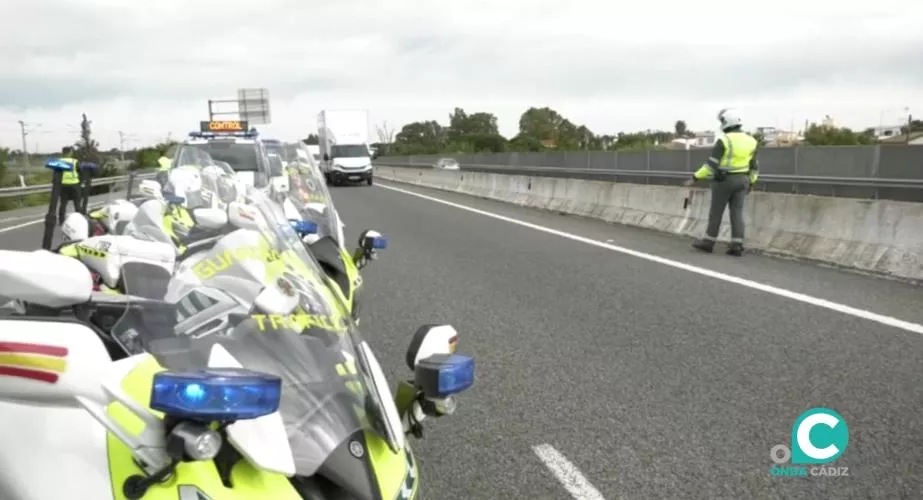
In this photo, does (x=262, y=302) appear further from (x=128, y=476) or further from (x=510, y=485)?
(x=510, y=485)

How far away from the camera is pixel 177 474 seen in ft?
6.19

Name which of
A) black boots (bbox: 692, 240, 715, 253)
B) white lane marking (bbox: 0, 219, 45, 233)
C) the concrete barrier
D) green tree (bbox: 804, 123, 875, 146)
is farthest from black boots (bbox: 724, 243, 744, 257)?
green tree (bbox: 804, 123, 875, 146)

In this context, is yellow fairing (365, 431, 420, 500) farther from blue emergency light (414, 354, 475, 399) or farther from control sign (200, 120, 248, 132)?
control sign (200, 120, 248, 132)

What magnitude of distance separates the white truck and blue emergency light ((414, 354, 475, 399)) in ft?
130

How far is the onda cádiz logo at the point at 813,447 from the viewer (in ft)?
13.8

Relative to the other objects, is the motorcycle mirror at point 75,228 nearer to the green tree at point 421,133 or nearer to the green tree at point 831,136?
the green tree at point 831,136

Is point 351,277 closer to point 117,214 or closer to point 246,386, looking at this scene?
point 117,214

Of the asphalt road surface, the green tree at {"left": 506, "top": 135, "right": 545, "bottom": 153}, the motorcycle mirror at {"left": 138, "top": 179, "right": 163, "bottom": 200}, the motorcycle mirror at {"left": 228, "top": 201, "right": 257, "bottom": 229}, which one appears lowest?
the green tree at {"left": 506, "top": 135, "right": 545, "bottom": 153}

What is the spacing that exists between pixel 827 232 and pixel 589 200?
8.42 meters

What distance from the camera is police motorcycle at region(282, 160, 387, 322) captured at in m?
5.81

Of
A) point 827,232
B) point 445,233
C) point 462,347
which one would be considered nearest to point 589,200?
point 445,233

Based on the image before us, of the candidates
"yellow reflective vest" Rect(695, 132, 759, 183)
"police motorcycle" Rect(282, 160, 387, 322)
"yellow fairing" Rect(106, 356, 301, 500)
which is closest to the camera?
"yellow fairing" Rect(106, 356, 301, 500)

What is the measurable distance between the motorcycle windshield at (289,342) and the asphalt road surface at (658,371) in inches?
66.7

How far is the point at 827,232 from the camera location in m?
11.2
